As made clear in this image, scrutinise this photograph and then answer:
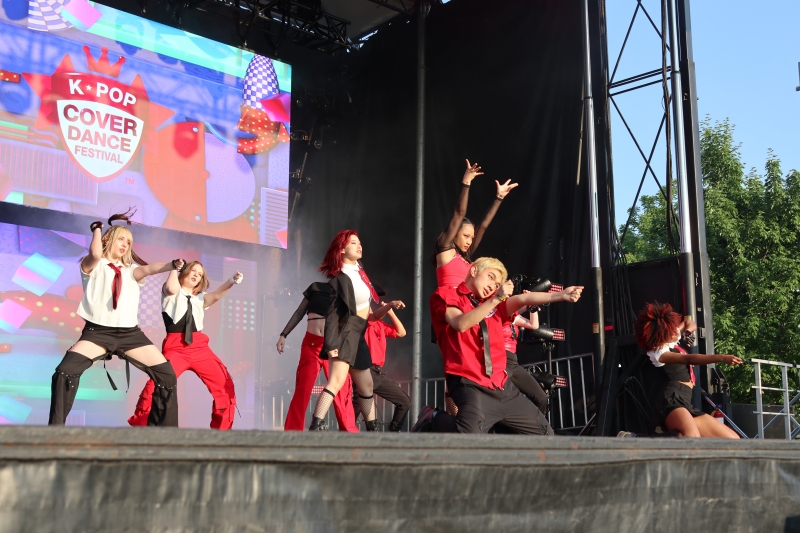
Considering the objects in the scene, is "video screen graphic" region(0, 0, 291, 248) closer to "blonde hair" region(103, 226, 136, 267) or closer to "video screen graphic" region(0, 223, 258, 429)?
"video screen graphic" region(0, 223, 258, 429)

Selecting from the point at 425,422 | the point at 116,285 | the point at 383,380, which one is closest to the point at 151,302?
the point at 383,380

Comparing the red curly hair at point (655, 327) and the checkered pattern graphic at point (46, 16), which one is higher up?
the checkered pattern graphic at point (46, 16)

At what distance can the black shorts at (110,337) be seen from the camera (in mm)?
5047

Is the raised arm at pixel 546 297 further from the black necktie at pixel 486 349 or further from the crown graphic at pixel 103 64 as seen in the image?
the crown graphic at pixel 103 64

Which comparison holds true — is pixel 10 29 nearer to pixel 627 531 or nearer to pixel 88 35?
pixel 88 35

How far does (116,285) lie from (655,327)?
11.7ft

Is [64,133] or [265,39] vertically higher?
[265,39]

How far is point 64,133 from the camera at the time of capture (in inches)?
330

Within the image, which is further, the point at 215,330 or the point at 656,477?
the point at 215,330

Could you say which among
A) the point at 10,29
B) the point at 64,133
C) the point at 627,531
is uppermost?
the point at 10,29

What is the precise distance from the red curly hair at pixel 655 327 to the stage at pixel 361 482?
3452 mm

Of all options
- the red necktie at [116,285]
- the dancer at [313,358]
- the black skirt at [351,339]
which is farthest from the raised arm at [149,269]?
the black skirt at [351,339]

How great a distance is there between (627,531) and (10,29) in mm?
8291

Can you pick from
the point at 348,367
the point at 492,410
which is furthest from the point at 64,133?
the point at 492,410
